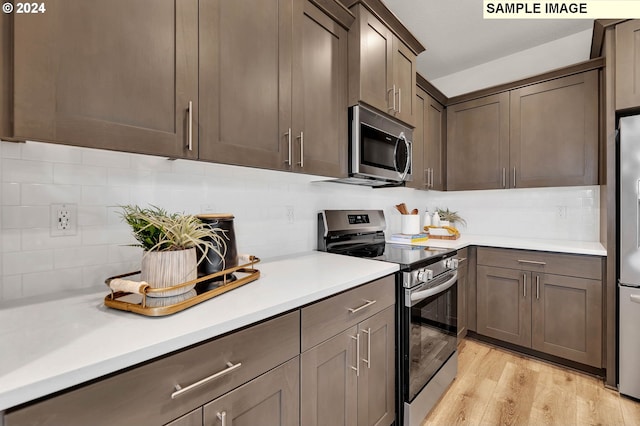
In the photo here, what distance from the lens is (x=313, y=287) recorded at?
109 cm

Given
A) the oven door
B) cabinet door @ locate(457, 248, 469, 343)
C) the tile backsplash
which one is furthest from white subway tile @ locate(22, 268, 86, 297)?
cabinet door @ locate(457, 248, 469, 343)

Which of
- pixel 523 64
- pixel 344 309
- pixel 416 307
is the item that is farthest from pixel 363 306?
pixel 523 64

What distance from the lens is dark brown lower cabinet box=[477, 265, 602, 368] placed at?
2.10 metres

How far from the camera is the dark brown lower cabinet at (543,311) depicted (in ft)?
6.90

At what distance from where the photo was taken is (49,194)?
3.27 ft

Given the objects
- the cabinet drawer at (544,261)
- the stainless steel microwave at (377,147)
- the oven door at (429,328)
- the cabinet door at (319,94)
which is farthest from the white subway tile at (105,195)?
the cabinet drawer at (544,261)

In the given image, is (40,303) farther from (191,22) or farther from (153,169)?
(191,22)

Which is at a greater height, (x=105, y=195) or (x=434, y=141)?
(x=434, y=141)

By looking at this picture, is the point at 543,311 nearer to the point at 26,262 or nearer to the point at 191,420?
the point at 191,420

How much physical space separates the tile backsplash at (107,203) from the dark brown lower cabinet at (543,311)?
5.22 ft

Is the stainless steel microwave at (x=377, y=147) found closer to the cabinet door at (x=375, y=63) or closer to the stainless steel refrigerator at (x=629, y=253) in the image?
the cabinet door at (x=375, y=63)

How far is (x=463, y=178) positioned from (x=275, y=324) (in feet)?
8.99

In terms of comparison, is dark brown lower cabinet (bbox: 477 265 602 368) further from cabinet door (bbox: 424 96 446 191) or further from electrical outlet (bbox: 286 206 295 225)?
electrical outlet (bbox: 286 206 295 225)

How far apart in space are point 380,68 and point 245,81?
1.02m
